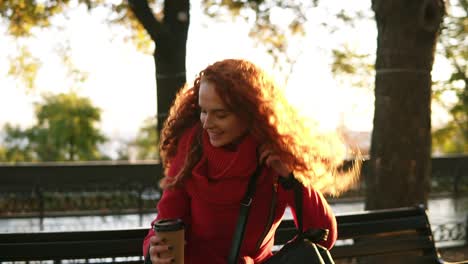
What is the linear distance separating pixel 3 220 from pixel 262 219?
39.4 feet

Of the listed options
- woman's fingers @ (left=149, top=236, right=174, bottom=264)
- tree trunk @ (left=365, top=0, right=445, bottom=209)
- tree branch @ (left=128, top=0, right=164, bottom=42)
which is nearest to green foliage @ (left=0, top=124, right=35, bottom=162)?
tree branch @ (left=128, top=0, right=164, bottom=42)

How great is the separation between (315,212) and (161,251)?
75 centimetres

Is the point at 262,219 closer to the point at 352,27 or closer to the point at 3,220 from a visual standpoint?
the point at 352,27

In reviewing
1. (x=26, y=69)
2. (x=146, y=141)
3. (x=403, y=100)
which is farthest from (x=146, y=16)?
(x=146, y=141)

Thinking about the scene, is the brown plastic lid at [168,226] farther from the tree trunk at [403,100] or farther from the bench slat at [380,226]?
the tree trunk at [403,100]

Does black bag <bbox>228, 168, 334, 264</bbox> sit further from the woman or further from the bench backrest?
the bench backrest

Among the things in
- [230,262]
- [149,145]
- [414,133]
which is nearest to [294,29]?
[414,133]

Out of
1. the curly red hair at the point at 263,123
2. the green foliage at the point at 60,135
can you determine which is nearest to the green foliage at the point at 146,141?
the green foliage at the point at 60,135

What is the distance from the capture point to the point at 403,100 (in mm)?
4984

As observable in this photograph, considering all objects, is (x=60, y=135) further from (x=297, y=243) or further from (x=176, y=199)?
(x=297, y=243)

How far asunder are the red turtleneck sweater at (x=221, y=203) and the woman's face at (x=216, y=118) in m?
0.07

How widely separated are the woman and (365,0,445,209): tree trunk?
233 cm

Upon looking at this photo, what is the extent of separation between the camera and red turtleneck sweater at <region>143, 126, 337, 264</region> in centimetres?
265

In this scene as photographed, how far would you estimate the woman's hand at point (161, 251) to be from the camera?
7.64 ft
